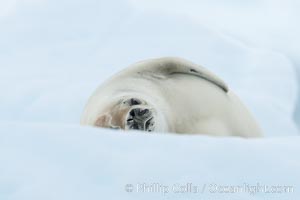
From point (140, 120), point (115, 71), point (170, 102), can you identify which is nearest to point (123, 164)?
point (140, 120)

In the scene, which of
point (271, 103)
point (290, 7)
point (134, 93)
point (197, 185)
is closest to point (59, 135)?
point (197, 185)

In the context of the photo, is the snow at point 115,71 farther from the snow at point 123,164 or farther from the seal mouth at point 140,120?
the seal mouth at point 140,120

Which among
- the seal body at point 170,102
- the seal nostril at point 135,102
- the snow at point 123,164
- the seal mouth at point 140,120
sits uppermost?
the seal body at point 170,102

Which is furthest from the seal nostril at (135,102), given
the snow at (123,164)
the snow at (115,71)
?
the snow at (123,164)

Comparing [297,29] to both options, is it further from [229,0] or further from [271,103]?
[271,103]

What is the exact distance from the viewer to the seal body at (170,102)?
8.02 ft

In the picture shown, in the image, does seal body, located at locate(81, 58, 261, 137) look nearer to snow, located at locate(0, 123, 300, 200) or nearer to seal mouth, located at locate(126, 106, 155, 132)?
seal mouth, located at locate(126, 106, 155, 132)

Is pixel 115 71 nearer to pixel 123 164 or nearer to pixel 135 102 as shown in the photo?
pixel 135 102

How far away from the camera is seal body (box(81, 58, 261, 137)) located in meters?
2.44

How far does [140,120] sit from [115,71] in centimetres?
249

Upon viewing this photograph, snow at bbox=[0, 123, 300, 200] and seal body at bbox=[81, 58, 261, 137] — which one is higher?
seal body at bbox=[81, 58, 261, 137]

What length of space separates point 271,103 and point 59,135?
3203mm

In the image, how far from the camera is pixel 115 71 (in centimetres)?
482

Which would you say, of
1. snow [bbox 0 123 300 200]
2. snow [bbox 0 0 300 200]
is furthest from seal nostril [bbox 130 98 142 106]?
snow [bbox 0 123 300 200]
